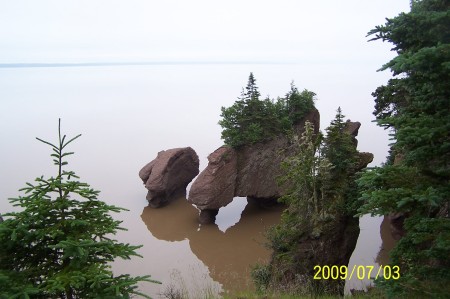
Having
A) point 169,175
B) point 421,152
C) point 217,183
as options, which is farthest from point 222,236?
point 421,152

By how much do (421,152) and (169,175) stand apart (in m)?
18.7

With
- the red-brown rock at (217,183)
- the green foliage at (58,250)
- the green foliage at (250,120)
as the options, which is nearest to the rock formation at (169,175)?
the red-brown rock at (217,183)

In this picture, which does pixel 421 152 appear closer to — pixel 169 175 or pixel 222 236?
pixel 222 236

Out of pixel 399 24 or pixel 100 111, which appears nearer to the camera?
pixel 399 24

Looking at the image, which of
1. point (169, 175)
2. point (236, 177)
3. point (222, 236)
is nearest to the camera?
point (222, 236)

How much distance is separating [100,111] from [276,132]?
36.5 m

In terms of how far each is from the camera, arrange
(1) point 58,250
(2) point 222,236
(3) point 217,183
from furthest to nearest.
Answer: (3) point 217,183, (2) point 222,236, (1) point 58,250

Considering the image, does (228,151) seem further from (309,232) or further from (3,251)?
(3,251)

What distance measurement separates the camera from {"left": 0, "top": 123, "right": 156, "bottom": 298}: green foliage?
455 cm

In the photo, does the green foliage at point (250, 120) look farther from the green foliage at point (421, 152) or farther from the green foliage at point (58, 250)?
the green foliage at point (58, 250)

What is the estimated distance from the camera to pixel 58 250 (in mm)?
5375

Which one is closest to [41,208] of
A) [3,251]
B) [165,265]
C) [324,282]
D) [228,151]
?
[3,251]

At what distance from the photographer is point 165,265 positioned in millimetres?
16203

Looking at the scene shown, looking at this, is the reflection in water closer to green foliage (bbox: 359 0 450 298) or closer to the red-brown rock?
the red-brown rock
